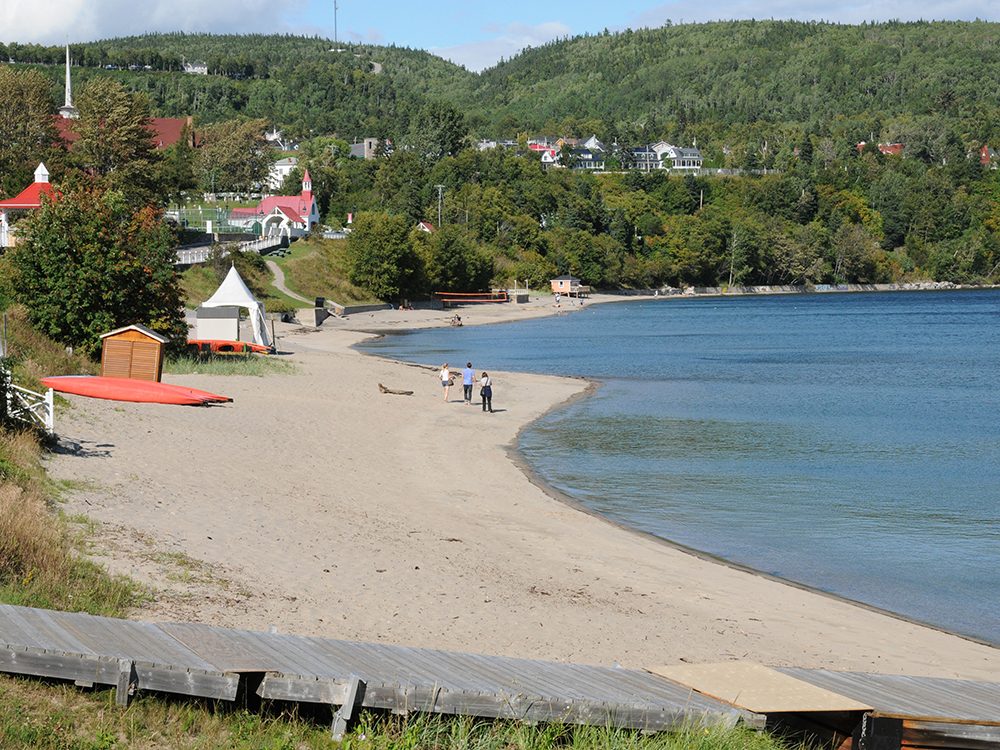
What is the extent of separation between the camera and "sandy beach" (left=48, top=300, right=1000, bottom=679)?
12664 mm

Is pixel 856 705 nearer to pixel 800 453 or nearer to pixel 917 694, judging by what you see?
pixel 917 694

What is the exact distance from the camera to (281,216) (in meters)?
116

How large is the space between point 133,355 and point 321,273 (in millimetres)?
67624

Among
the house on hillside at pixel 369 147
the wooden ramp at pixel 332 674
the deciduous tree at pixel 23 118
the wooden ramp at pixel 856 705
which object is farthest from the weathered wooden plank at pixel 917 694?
the house on hillside at pixel 369 147

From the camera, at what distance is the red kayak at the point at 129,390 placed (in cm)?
2686

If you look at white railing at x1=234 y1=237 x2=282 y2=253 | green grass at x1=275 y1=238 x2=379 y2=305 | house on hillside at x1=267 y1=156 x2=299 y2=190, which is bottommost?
green grass at x1=275 y1=238 x2=379 y2=305

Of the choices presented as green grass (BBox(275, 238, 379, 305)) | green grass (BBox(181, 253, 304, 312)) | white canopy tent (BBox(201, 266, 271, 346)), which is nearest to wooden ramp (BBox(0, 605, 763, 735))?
white canopy tent (BBox(201, 266, 271, 346))

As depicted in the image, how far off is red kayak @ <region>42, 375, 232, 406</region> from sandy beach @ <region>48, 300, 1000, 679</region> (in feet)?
2.55

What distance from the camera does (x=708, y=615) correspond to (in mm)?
14648

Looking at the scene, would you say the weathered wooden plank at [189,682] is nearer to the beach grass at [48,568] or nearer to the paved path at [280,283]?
the beach grass at [48,568]

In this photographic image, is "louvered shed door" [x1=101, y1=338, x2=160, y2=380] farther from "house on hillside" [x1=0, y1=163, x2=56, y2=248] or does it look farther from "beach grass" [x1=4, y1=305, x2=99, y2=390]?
"house on hillside" [x1=0, y1=163, x2=56, y2=248]

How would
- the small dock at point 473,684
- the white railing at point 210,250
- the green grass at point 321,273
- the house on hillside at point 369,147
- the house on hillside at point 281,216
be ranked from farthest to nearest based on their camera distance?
the house on hillside at point 369,147, the house on hillside at point 281,216, the green grass at point 321,273, the white railing at point 210,250, the small dock at point 473,684

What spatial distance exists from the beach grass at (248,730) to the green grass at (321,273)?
277 feet

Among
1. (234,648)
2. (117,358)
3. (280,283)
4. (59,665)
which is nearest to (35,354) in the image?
(117,358)
